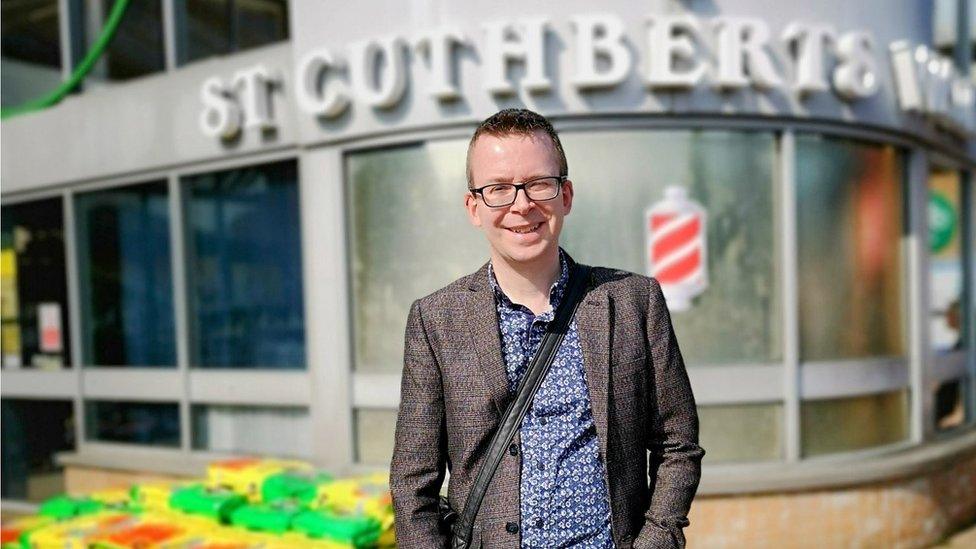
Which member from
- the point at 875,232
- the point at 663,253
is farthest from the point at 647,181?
the point at 875,232

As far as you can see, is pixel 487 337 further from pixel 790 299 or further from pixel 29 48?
pixel 29 48

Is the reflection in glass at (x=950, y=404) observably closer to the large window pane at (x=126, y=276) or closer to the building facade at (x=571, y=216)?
the building facade at (x=571, y=216)

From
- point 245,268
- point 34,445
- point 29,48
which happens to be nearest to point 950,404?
point 245,268

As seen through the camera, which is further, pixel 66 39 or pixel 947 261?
pixel 947 261

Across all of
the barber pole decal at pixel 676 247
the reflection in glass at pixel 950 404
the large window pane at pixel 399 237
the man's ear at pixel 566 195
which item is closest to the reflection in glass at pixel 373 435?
the large window pane at pixel 399 237

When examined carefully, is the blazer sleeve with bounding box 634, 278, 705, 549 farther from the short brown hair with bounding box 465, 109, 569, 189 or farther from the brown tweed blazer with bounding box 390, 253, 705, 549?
the short brown hair with bounding box 465, 109, 569, 189

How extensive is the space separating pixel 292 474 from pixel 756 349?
2.87 meters

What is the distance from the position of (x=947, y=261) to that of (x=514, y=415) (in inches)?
313

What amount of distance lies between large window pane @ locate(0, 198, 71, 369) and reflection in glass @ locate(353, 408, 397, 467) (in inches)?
116

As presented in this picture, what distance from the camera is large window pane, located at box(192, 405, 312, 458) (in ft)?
17.8

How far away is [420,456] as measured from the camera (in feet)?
6.07

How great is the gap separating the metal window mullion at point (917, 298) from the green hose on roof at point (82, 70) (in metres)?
5.89

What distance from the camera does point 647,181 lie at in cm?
492

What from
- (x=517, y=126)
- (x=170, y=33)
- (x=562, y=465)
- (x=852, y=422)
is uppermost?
(x=170, y=33)
